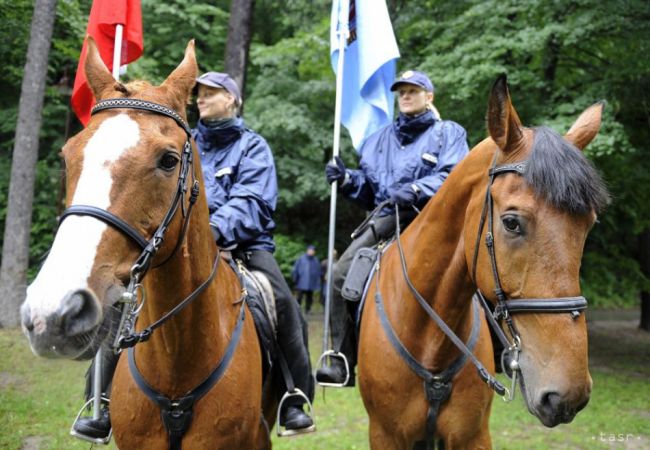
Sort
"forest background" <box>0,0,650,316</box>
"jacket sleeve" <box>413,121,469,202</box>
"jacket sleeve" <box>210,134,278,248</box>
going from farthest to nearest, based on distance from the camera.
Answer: "forest background" <box>0,0,650,316</box> < "jacket sleeve" <box>413,121,469,202</box> < "jacket sleeve" <box>210,134,278,248</box>

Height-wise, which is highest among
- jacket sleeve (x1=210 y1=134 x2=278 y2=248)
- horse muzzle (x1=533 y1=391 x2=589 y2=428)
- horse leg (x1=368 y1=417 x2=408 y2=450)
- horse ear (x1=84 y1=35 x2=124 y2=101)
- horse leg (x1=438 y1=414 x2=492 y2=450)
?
horse ear (x1=84 y1=35 x2=124 y2=101)

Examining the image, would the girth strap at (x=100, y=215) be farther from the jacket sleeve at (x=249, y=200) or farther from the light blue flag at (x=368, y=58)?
the light blue flag at (x=368, y=58)

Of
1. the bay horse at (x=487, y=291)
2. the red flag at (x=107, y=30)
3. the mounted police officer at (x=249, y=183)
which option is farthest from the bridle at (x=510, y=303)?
the red flag at (x=107, y=30)

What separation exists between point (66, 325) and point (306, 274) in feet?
58.7

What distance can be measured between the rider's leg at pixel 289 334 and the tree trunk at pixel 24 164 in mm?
10754

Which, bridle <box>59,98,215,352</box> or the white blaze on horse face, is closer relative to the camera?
the white blaze on horse face

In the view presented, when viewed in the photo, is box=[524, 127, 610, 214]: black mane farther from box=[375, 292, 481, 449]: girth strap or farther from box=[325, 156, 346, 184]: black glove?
box=[325, 156, 346, 184]: black glove

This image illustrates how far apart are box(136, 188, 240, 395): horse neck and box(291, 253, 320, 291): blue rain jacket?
53.9ft

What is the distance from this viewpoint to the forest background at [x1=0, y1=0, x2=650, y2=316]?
11242 millimetres

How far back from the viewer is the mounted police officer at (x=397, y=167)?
503 centimetres

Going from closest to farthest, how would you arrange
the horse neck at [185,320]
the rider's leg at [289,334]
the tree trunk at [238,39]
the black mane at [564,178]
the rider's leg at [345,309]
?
the black mane at [564,178] < the horse neck at [185,320] < the rider's leg at [289,334] < the rider's leg at [345,309] < the tree trunk at [238,39]

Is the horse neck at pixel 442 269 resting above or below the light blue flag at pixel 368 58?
below

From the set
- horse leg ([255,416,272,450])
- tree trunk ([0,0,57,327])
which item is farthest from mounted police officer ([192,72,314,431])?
tree trunk ([0,0,57,327])

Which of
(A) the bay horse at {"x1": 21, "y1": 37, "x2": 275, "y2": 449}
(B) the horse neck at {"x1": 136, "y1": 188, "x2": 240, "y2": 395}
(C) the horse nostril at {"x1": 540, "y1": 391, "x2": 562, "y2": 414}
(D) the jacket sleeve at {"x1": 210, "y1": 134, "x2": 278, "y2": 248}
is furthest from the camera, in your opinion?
(D) the jacket sleeve at {"x1": 210, "y1": 134, "x2": 278, "y2": 248}
